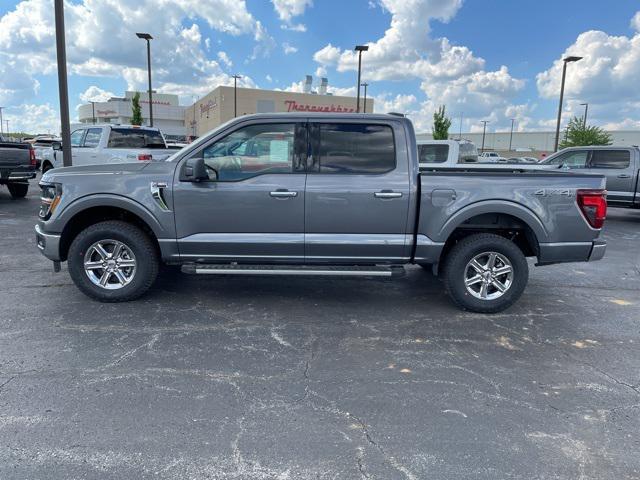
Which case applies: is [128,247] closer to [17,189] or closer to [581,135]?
[17,189]

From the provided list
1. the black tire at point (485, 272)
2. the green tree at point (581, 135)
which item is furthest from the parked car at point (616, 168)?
the green tree at point (581, 135)

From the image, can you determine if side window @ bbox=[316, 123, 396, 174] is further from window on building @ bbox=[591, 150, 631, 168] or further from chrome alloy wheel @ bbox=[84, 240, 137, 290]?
window on building @ bbox=[591, 150, 631, 168]

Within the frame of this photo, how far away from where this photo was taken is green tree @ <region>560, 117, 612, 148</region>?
35.8 meters

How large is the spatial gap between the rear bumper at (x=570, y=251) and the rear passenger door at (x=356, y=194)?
1.45m

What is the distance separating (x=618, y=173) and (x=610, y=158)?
1.86 feet

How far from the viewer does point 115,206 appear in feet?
16.3

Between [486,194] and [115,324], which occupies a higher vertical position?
[486,194]

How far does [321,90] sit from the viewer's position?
6738cm

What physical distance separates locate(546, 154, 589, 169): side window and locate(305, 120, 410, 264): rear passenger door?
9352 millimetres

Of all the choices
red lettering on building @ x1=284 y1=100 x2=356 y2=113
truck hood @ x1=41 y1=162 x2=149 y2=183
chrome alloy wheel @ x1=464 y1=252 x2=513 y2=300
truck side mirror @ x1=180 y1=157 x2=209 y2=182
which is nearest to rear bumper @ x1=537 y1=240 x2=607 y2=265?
chrome alloy wheel @ x1=464 y1=252 x2=513 y2=300

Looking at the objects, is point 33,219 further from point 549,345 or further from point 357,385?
point 549,345

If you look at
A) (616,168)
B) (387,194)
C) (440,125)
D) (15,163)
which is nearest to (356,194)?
(387,194)

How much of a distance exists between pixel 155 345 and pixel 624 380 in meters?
A: 3.80

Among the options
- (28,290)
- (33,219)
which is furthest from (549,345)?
(33,219)
